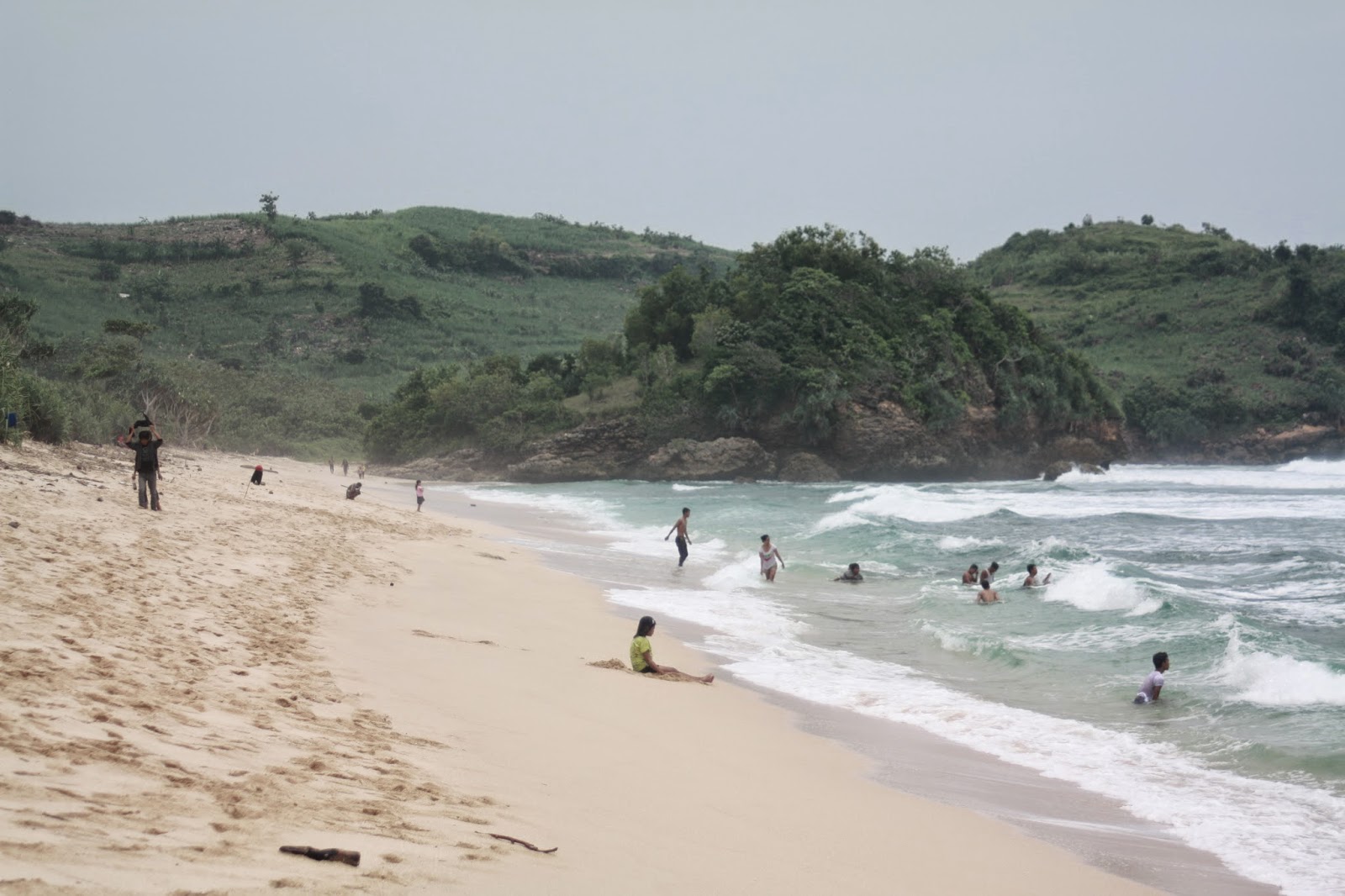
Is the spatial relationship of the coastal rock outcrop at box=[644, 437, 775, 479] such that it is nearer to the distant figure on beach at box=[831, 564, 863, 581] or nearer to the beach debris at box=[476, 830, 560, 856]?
the distant figure on beach at box=[831, 564, 863, 581]

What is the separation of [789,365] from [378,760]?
1978 inches

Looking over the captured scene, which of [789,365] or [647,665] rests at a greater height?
[789,365]

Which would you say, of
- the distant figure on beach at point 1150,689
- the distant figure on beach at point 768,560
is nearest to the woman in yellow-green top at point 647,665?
the distant figure on beach at point 1150,689

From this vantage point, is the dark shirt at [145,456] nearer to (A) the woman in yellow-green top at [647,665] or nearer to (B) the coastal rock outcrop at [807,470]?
(A) the woman in yellow-green top at [647,665]

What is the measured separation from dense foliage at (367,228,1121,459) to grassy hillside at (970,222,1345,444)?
1668cm

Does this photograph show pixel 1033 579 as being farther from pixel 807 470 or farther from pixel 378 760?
pixel 807 470

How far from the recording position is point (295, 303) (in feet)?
328

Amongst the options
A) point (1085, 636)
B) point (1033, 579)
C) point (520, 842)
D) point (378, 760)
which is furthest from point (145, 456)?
point (1033, 579)

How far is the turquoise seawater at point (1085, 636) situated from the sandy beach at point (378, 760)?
1.64 m

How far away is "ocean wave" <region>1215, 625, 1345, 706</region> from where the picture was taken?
34.0 feet

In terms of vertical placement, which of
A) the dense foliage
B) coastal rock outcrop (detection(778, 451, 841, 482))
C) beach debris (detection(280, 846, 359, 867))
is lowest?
beach debris (detection(280, 846, 359, 867))

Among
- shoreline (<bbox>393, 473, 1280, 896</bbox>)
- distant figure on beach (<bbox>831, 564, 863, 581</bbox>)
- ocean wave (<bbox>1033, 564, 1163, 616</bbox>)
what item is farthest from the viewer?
distant figure on beach (<bbox>831, 564, 863, 581</bbox>)

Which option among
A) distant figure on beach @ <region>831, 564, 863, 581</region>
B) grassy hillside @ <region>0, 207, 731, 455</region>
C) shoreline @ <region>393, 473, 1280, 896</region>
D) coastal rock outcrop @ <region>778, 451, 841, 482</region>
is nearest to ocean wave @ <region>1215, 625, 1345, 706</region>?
shoreline @ <region>393, 473, 1280, 896</region>

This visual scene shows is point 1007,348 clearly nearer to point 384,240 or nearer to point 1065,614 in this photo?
point 1065,614
